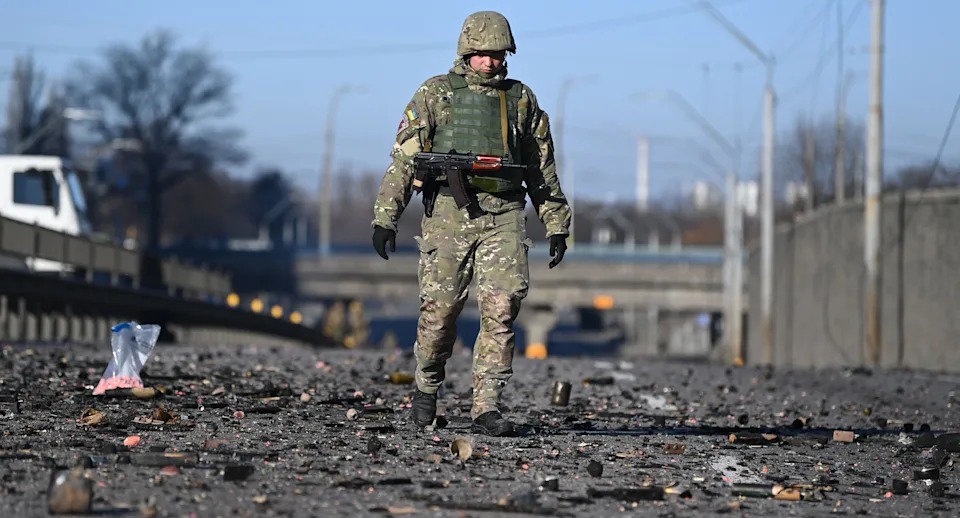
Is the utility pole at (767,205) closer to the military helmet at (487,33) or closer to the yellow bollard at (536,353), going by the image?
the yellow bollard at (536,353)

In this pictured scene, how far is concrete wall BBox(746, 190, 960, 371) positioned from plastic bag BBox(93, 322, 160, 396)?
69.6 ft

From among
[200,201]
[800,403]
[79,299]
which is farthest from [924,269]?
[200,201]

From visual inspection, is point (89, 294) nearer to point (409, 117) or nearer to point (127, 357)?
point (127, 357)

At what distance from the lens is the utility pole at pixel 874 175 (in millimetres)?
32656

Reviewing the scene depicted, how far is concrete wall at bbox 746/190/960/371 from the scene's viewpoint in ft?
102

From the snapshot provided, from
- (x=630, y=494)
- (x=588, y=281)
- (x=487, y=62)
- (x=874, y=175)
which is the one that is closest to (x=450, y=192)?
(x=487, y=62)

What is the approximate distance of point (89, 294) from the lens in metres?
32.1

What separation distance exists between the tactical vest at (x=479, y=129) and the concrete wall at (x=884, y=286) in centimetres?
2229

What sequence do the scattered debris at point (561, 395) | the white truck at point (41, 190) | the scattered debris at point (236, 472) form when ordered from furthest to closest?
the white truck at point (41, 190) → the scattered debris at point (561, 395) → the scattered debris at point (236, 472)

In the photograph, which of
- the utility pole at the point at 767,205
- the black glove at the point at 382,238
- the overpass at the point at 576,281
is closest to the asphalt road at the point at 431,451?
the black glove at the point at 382,238

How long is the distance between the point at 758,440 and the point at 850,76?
47623mm

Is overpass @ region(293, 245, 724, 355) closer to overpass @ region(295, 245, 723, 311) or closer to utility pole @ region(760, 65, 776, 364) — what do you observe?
overpass @ region(295, 245, 723, 311)

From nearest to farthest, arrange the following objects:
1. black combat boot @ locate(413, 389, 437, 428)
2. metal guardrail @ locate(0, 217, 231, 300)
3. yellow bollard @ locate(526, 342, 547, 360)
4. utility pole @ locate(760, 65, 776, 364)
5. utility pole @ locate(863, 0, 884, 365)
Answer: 1. black combat boot @ locate(413, 389, 437, 428)
2. yellow bollard @ locate(526, 342, 547, 360)
3. metal guardrail @ locate(0, 217, 231, 300)
4. utility pole @ locate(863, 0, 884, 365)
5. utility pole @ locate(760, 65, 776, 364)

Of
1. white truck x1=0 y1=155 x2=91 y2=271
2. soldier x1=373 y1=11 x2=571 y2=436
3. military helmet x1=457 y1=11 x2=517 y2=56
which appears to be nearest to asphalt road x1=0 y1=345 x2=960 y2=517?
soldier x1=373 y1=11 x2=571 y2=436
